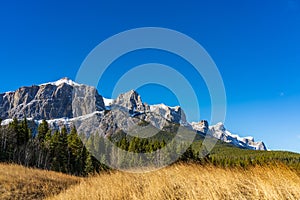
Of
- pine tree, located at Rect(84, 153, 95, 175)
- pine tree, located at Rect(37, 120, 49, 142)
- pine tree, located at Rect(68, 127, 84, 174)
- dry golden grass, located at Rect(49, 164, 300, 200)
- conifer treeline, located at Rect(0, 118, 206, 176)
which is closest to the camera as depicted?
dry golden grass, located at Rect(49, 164, 300, 200)

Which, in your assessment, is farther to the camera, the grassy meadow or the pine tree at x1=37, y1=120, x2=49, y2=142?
the pine tree at x1=37, y1=120, x2=49, y2=142

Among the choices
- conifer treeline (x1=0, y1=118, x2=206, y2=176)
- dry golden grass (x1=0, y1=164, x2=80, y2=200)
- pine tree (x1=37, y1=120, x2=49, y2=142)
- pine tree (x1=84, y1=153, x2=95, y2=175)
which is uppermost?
pine tree (x1=37, y1=120, x2=49, y2=142)

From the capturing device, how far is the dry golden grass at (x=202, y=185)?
5637 mm

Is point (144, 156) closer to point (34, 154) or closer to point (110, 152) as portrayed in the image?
point (110, 152)

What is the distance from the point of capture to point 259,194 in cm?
565

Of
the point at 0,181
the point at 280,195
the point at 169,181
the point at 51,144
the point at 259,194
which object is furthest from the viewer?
the point at 51,144

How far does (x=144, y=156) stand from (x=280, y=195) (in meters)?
48.8

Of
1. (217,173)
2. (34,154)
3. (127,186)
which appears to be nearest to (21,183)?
(127,186)

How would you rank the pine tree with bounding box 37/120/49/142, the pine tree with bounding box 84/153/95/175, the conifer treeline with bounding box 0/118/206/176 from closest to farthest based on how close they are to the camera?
the pine tree with bounding box 84/153/95/175 < the conifer treeline with bounding box 0/118/206/176 < the pine tree with bounding box 37/120/49/142

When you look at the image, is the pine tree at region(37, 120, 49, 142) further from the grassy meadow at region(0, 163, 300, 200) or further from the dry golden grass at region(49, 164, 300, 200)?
the dry golden grass at region(49, 164, 300, 200)

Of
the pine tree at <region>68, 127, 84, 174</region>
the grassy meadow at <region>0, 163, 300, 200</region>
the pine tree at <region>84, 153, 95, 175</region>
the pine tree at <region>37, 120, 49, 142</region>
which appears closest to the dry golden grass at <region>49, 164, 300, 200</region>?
the grassy meadow at <region>0, 163, 300, 200</region>

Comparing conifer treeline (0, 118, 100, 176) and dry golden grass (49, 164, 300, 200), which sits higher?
conifer treeline (0, 118, 100, 176)

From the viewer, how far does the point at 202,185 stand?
664 centimetres

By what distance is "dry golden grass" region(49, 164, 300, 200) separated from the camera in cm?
564
